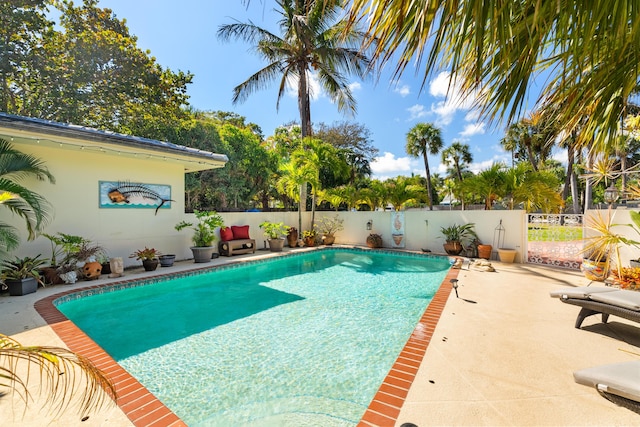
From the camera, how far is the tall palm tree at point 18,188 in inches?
221

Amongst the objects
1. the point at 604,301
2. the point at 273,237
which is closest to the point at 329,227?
the point at 273,237

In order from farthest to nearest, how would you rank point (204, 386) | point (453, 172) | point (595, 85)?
1. point (453, 172)
2. point (204, 386)
3. point (595, 85)

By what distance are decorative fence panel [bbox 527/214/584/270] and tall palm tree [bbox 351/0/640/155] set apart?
7662 millimetres

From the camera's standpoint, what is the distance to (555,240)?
28.8 ft

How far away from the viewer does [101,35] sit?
13.0 meters

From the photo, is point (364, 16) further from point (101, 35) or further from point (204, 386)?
point (101, 35)

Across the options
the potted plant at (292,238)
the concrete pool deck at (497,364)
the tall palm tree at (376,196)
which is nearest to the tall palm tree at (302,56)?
the tall palm tree at (376,196)

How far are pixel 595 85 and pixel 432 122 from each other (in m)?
22.7

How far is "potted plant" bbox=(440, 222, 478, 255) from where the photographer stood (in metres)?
10.9

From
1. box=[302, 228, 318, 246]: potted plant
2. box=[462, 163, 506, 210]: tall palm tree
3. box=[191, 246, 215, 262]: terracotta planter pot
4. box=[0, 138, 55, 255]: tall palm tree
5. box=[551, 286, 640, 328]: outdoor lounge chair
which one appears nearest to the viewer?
box=[551, 286, 640, 328]: outdoor lounge chair

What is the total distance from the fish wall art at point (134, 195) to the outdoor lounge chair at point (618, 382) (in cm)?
1069

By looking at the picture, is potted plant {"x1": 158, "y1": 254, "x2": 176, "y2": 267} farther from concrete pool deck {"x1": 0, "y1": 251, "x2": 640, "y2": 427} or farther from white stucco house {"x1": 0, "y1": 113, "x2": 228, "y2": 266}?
concrete pool deck {"x1": 0, "y1": 251, "x2": 640, "y2": 427}

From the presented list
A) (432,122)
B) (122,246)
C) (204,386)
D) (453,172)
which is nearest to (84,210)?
(122,246)

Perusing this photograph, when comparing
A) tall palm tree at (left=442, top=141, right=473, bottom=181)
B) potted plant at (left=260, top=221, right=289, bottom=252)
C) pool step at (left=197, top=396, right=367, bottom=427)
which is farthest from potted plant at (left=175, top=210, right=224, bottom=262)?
tall palm tree at (left=442, top=141, right=473, bottom=181)
